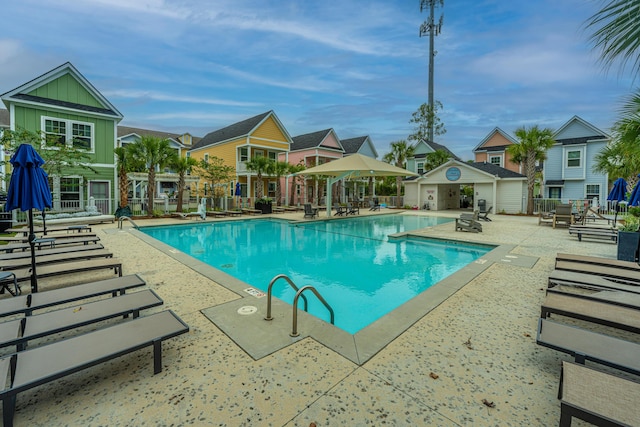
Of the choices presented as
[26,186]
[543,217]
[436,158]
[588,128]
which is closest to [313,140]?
[436,158]

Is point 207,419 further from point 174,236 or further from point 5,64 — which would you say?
point 5,64

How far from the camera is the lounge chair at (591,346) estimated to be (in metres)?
2.30

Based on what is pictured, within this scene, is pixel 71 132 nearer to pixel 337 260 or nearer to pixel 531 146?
pixel 337 260

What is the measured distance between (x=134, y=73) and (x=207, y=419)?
26.6 meters

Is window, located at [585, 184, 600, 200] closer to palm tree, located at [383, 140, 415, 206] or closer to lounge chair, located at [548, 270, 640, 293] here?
palm tree, located at [383, 140, 415, 206]

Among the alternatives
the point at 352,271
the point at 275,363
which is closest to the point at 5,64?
the point at 352,271

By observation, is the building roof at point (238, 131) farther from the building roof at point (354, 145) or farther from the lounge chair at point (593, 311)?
the lounge chair at point (593, 311)

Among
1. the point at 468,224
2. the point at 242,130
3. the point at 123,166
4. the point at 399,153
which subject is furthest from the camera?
the point at 399,153

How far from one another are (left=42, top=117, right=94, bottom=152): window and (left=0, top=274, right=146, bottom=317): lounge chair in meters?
14.5

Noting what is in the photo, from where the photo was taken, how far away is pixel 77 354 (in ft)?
7.77

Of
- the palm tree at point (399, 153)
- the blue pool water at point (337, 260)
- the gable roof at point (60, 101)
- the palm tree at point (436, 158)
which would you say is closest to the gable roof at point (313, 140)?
the palm tree at point (399, 153)

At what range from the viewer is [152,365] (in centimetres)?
282

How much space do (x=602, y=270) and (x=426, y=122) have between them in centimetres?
4086

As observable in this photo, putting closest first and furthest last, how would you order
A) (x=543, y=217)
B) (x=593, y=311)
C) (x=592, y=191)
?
1. (x=593, y=311)
2. (x=543, y=217)
3. (x=592, y=191)
